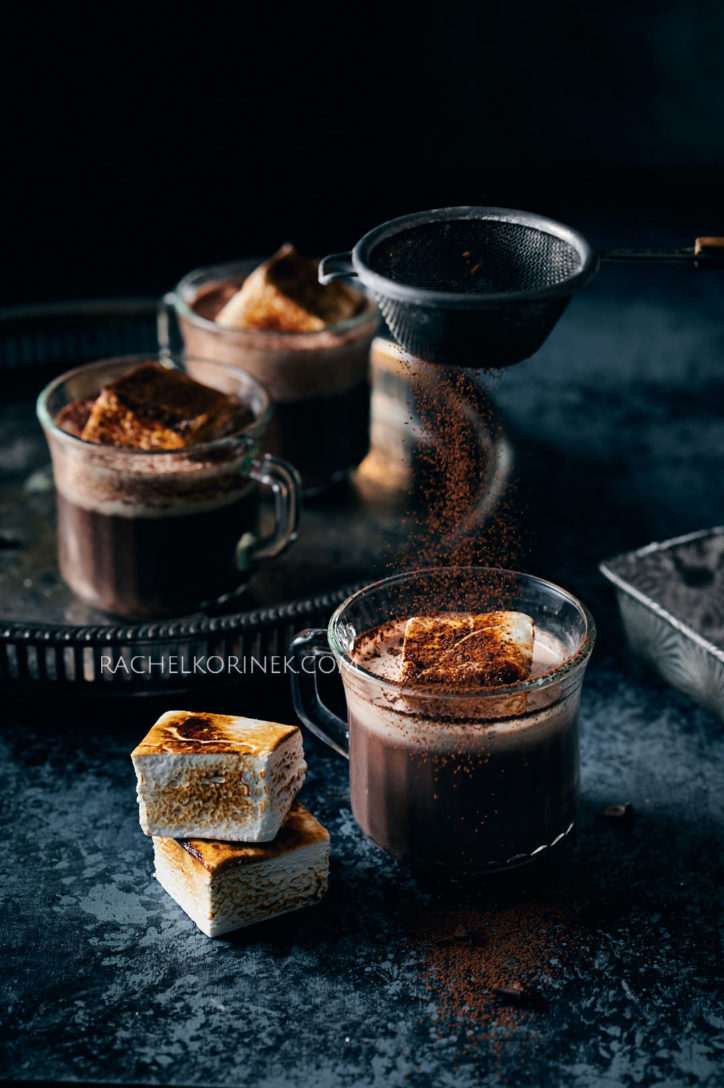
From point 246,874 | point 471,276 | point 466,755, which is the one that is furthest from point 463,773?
point 471,276

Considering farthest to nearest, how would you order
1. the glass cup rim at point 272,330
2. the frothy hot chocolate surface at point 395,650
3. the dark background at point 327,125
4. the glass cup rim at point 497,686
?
1. the dark background at point 327,125
2. the glass cup rim at point 272,330
3. the frothy hot chocolate surface at point 395,650
4. the glass cup rim at point 497,686

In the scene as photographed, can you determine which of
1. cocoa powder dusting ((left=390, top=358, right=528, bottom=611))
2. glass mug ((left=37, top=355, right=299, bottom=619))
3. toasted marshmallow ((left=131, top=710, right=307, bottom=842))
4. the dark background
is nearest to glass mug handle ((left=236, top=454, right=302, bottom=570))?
glass mug ((left=37, top=355, right=299, bottom=619))

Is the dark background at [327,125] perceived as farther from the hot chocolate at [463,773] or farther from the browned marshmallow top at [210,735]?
the hot chocolate at [463,773]

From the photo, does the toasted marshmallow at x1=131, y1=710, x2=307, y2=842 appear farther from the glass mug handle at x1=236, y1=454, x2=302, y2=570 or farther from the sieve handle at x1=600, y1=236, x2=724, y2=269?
the sieve handle at x1=600, y1=236, x2=724, y2=269

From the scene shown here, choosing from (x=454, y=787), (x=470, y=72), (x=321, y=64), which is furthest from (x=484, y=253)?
(x=470, y=72)

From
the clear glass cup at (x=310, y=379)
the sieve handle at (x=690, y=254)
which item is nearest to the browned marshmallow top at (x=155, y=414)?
the clear glass cup at (x=310, y=379)

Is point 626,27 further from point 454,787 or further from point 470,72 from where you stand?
point 454,787
